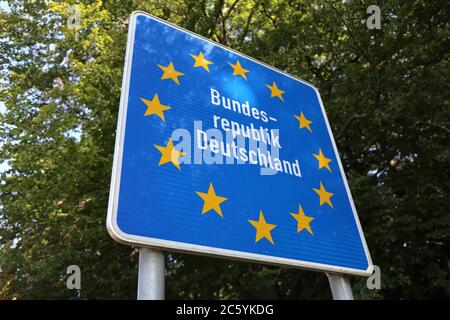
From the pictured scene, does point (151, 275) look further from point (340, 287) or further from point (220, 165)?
point (340, 287)

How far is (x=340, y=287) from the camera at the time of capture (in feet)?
7.93

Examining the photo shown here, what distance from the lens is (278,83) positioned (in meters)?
3.21

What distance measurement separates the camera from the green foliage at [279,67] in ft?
23.7

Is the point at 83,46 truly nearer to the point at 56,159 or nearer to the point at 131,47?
the point at 56,159

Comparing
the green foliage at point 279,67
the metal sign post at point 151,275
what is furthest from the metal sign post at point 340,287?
the green foliage at point 279,67

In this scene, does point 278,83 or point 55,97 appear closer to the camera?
point 278,83

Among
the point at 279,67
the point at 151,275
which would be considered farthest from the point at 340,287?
the point at 279,67

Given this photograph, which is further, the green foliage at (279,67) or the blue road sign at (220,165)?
the green foliage at (279,67)

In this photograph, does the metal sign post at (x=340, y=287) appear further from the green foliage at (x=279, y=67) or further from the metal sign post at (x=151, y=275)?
the green foliage at (x=279, y=67)

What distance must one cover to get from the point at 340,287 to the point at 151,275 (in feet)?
4.01

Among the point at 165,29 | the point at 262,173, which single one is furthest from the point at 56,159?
the point at 262,173

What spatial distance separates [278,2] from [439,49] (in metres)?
3.73

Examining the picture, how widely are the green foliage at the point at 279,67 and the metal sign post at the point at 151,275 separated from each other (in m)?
5.12
